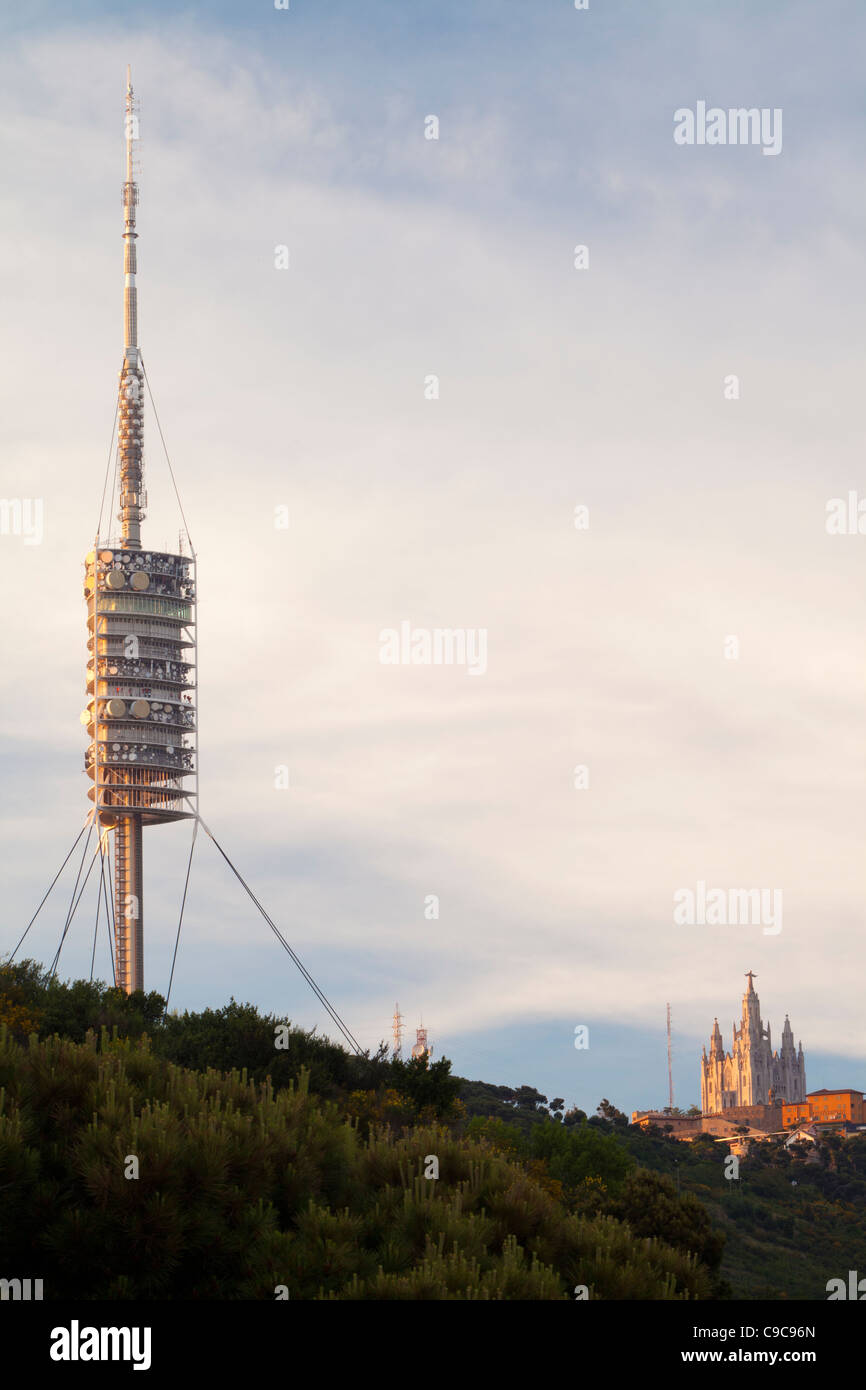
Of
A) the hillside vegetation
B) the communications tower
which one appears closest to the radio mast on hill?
the communications tower

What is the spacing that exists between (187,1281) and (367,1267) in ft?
10.6

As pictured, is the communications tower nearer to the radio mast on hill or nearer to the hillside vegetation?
the radio mast on hill

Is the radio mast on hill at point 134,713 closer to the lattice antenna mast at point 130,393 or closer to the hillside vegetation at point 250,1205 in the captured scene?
the lattice antenna mast at point 130,393

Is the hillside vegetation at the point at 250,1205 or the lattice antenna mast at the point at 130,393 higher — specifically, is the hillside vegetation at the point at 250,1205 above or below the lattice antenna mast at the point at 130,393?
below

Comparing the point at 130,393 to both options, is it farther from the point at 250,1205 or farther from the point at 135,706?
the point at 250,1205

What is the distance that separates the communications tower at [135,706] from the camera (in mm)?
125812


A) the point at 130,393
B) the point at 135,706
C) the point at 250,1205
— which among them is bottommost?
the point at 250,1205

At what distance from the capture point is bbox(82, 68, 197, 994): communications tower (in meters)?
126

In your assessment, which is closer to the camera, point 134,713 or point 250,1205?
point 250,1205

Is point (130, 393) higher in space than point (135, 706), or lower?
higher

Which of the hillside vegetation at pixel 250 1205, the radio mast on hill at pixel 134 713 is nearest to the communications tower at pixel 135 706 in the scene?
the radio mast on hill at pixel 134 713

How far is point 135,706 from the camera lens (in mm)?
125562

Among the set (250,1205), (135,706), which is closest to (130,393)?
(135,706)

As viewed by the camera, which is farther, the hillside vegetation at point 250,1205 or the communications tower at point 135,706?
the communications tower at point 135,706
